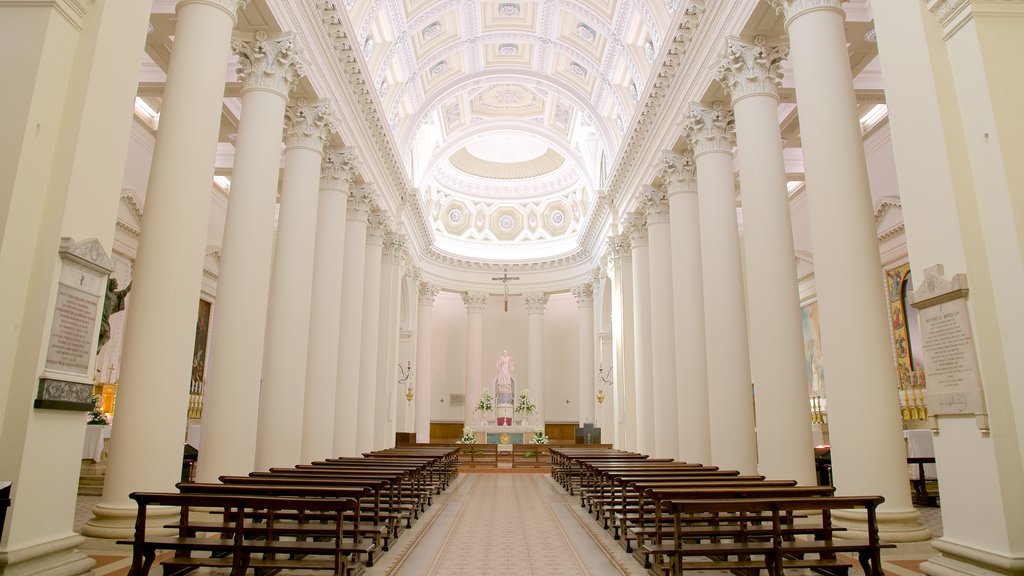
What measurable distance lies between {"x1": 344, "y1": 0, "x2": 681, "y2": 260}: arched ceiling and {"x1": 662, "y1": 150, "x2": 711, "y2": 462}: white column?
3.14m

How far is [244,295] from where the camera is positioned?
9.03 m

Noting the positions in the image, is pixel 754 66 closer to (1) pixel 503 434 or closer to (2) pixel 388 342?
(2) pixel 388 342

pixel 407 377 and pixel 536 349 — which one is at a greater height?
pixel 536 349

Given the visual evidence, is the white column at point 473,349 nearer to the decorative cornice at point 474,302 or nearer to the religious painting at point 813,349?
the decorative cornice at point 474,302

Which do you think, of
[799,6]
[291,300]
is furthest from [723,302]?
[291,300]

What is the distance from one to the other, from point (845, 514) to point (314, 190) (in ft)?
33.4

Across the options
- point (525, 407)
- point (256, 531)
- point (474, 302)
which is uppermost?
point (474, 302)

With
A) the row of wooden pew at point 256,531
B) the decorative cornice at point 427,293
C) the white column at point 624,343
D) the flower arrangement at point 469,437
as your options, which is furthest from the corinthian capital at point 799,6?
the decorative cornice at point 427,293

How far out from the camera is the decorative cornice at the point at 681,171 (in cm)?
1420

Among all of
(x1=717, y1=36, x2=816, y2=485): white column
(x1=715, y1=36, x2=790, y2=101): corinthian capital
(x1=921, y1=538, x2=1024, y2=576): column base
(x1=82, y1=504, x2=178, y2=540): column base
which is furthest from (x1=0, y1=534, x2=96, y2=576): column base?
(x1=715, y1=36, x2=790, y2=101): corinthian capital

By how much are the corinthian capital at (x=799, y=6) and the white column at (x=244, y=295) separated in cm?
779

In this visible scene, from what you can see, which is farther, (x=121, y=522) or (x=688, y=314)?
(x=688, y=314)

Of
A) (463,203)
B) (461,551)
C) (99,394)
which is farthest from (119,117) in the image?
(463,203)

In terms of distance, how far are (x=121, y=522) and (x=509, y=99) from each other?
2384cm
